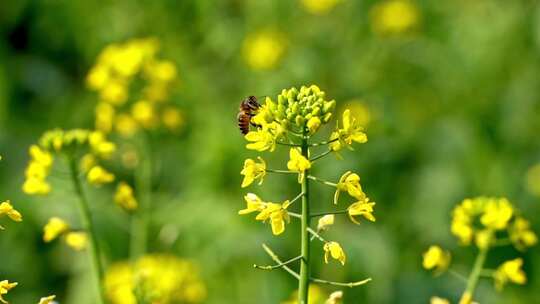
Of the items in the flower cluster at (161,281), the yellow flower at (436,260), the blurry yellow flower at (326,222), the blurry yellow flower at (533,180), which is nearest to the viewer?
the blurry yellow flower at (326,222)

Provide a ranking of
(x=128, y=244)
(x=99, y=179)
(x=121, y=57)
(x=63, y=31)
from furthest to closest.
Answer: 1. (x=63, y=31)
2. (x=128, y=244)
3. (x=121, y=57)
4. (x=99, y=179)

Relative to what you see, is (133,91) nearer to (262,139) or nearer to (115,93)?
(115,93)

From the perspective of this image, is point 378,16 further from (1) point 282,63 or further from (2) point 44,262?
(2) point 44,262

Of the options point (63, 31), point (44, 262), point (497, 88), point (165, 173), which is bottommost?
point (44, 262)

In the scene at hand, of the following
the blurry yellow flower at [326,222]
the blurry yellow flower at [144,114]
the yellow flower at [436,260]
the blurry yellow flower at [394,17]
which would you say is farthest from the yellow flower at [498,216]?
the blurry yellow flower at [394,17]

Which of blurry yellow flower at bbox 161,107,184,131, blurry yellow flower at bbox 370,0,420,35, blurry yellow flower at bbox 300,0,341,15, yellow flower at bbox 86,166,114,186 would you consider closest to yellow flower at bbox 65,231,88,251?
yellow flower at bbox 86,166,114,186

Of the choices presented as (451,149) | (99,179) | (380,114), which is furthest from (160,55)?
(99,179)

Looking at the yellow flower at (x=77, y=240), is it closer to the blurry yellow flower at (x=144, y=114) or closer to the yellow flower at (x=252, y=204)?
the yellow flower at (x=252, y=204)
